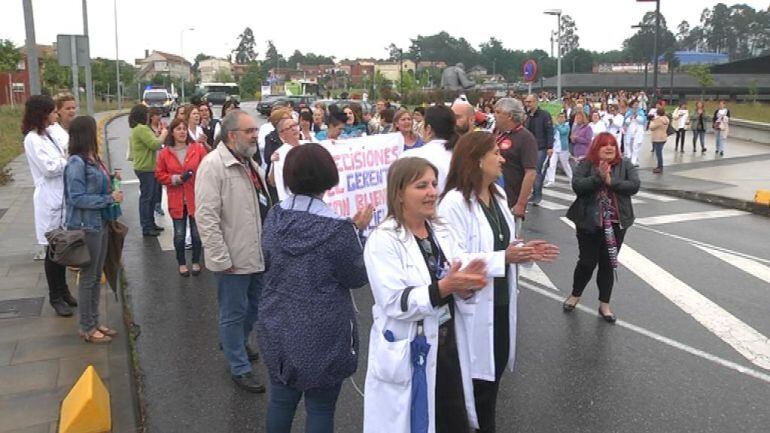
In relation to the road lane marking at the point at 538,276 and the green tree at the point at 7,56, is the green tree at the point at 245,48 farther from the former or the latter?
the road lane marking at the point at 538,276

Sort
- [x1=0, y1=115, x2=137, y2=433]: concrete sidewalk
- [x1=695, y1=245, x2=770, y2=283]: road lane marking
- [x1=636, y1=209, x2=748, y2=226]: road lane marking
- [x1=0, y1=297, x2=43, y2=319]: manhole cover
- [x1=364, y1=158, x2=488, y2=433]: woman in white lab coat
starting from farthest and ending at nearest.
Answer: [x1=636, y1=209, x2=748, y2=226]: road lane marking < [x1=695, y1=245, x2=770, y2=283]: road lane marking < [x1=0, y1=297, x2=43, y2=319]: manhole cover < [x1=0, y1=115, x2=137, y2=433]: concrete sidewalk < [x1=364, y1=158, x2=488, y2=433]: woman in white lab coat

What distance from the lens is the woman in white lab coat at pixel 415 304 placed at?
110 inches

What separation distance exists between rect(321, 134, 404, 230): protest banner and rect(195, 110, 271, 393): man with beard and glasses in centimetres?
122

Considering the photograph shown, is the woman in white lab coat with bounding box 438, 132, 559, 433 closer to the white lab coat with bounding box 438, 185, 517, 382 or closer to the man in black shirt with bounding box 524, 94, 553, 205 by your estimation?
the white lab coat with bounding box 438, 185, 517, 382

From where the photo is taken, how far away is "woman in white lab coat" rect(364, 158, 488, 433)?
9.18 ft

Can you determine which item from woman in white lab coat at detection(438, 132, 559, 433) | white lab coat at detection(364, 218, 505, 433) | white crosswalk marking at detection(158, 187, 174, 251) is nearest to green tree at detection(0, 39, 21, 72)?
white crosswalk marking at detection(158, 187, 174, 251)

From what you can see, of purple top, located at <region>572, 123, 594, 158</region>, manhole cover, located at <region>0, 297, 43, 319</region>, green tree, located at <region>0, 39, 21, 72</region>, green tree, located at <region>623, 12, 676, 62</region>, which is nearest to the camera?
manhole cover, located at <region>0, 297, 43, 319</region>

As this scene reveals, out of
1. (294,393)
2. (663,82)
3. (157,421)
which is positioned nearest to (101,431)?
(157,421)

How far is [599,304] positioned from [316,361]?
4398mm

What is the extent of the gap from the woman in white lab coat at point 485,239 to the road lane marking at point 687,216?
26.2 ft

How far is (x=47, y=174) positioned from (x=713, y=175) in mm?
15232

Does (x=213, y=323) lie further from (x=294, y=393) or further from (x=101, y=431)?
(x=294, y=393)

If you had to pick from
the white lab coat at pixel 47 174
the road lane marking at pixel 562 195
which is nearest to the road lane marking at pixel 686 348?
the white lab coat at pixel 47 174

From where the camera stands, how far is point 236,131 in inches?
175
